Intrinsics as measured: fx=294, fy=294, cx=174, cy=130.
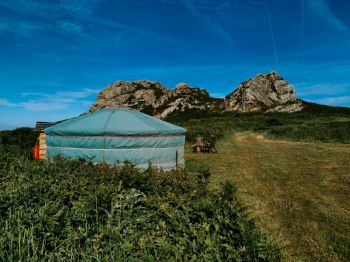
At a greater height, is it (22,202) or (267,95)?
(267,95)

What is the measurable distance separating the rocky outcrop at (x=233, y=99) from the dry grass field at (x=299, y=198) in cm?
6857

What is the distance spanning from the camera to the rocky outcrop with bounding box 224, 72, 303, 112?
84.2m

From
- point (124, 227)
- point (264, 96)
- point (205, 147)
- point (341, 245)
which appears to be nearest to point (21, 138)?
point (205, 147)

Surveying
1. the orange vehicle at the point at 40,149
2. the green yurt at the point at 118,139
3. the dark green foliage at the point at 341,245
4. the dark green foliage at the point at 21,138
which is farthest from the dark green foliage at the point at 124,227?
the dark green foliage at the point at 21,138

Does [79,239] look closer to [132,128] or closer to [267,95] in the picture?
[132,128]

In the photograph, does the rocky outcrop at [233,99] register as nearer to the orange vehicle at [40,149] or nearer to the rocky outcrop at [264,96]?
the rocky outcrop at [264,96]

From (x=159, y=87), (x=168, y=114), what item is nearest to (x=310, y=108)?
(x=168, y=114)

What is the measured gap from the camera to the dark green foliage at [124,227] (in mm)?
3574

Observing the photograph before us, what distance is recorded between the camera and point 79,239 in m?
3.88

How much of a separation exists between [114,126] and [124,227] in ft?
23.5

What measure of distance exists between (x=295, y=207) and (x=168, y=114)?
83.5 metres

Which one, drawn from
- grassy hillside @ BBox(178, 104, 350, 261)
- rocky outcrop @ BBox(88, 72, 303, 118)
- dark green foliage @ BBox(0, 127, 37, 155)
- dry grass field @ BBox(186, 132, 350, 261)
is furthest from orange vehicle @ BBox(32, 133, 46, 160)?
rocky outcrop @ BBox(88, 72, 303, 118)

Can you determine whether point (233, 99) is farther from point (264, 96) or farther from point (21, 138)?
point (21, 138)

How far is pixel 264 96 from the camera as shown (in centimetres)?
9206
